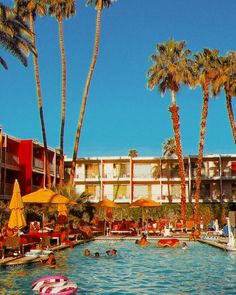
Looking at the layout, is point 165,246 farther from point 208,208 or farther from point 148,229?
point 208,208

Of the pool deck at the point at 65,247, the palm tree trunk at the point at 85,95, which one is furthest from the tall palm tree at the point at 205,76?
the pool deck at the point at 65,247

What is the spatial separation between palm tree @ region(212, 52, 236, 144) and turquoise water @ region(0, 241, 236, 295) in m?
20.9

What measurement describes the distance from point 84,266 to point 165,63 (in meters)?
29.8

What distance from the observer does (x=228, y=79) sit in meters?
40.2

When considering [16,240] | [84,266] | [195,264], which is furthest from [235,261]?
[16,240]

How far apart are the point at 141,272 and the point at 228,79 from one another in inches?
1092

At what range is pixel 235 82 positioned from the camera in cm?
3903

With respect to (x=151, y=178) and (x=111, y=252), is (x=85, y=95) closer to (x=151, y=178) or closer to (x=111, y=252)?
(x=151, y=178)

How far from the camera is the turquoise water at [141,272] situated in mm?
12539

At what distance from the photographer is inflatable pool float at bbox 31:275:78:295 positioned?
11.0 metres

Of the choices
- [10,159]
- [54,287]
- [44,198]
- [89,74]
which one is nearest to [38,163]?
[10,159]

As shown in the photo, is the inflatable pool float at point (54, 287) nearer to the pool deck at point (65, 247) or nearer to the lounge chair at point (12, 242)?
the pool deck at point (65, 247)

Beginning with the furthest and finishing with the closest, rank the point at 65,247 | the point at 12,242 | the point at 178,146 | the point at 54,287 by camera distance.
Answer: the point at 178,146 → the point at 65,247 → the point at 12,242 → the point at 54,287

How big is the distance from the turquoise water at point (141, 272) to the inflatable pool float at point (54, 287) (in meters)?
0.60
